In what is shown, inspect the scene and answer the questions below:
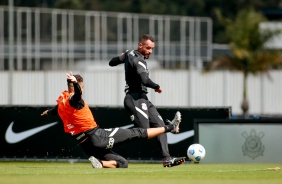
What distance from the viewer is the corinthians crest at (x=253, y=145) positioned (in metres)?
21.2

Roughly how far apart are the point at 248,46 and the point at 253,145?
28937 millimetres

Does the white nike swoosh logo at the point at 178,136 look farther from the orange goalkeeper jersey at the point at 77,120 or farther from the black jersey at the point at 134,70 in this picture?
the orange goalkeeper jersey at the point at 77,120

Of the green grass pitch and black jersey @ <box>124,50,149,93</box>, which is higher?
black jersey @ <box>124,50,149,93</box>

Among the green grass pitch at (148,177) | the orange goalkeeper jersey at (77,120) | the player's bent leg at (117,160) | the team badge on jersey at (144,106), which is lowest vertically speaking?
the player's bent leg at (117,160)

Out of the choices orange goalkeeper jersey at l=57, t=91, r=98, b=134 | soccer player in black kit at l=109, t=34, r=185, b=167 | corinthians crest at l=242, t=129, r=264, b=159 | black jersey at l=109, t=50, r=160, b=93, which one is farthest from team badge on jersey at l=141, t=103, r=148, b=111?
corinthians crest at l=242, t=129, r=264, b=159

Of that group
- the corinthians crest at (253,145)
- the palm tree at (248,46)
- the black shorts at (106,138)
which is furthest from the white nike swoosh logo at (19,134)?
the palm tree at (248,46)

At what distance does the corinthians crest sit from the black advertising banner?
0.80 metres

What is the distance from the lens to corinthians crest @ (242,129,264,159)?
21203 mm

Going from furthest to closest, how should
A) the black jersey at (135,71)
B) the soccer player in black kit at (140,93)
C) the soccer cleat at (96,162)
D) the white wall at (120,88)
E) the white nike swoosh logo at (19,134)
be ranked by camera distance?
the white wall at (120,88) → the white nike swoosh logo at (19,134) → the soccer player in black kit at (140,93) → the black jersey at (135,71) → the soccer cleat at (96,162)

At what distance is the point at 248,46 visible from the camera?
4981cm

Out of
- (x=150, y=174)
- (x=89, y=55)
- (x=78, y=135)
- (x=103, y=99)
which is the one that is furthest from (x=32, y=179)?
(x=89, y=55)

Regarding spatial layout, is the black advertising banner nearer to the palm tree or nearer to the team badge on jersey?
the team badge on jersey

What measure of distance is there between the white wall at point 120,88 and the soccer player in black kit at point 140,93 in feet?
67.3

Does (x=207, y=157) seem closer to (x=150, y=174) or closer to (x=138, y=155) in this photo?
(x=138, y=155)
